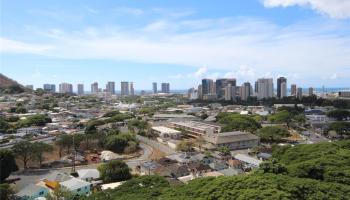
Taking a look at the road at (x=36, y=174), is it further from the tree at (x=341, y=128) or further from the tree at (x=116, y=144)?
the tree at (x=341, y=128)

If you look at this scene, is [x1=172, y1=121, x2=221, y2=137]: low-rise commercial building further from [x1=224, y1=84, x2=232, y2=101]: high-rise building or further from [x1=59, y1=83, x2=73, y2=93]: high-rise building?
[x1=59, y1=83, x2=73, y2=93]: high-rise building

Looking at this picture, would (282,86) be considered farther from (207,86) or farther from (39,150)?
(39,150)

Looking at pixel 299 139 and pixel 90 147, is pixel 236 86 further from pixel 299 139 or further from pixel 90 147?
pixel 90 147

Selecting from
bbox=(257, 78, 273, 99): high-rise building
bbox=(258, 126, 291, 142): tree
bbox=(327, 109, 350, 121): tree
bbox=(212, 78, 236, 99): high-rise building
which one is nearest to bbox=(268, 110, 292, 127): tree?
bbox=(327, 109, 350, 121): tree

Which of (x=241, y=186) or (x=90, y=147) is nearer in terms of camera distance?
(x=241, y=186)

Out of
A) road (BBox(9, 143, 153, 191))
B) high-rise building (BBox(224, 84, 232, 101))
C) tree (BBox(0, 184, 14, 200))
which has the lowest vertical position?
road (BBox(9, 143, 153, 191))

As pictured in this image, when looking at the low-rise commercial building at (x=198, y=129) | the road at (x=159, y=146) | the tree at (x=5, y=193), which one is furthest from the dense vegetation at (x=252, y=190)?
the low-rise commercial building at (x=198, y=129)

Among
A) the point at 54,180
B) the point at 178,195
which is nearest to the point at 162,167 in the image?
the point at 54,180

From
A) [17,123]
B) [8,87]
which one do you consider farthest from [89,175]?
[8,87]
